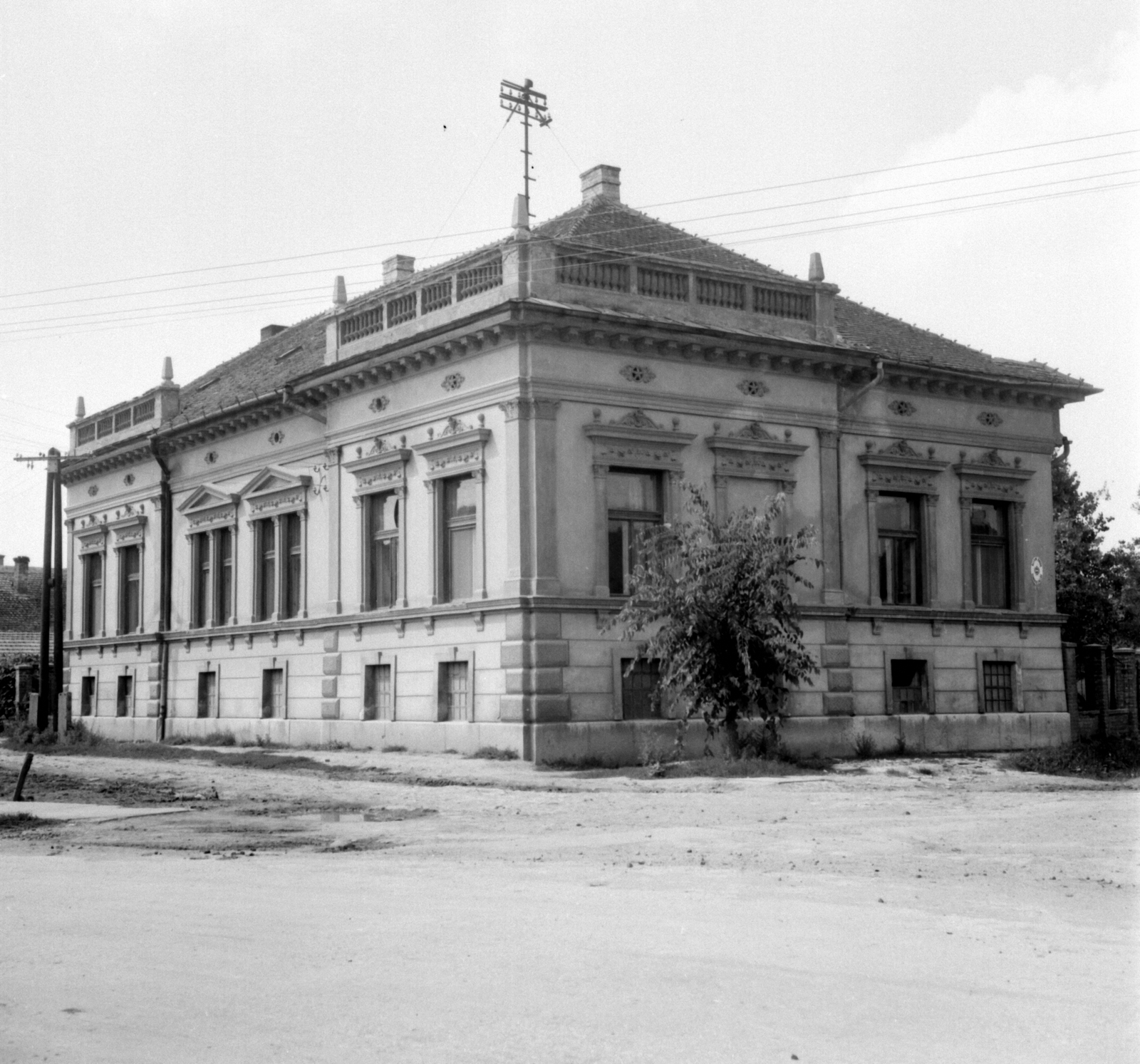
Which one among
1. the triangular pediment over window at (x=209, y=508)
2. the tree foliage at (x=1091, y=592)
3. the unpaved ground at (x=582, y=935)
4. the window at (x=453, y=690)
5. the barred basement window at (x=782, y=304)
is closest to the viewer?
the unpaved ground at (x=582, y=935)

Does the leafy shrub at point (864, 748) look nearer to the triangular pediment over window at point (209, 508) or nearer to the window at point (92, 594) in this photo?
the triangular pediment over window at point (209, 508)

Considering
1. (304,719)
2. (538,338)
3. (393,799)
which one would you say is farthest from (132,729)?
(393,799)

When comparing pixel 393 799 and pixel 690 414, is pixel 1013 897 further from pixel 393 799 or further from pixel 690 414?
pixel 690 414

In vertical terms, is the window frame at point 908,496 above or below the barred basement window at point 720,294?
below

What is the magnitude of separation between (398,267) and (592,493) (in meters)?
12.1

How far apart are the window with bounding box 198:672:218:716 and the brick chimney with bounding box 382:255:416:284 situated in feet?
32.5

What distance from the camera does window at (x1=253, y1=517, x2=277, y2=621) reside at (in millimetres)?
31359

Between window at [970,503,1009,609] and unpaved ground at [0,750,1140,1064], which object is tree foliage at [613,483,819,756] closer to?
unpaved ground at [0,750,1140,1064]

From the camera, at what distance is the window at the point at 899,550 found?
27359 millimetres

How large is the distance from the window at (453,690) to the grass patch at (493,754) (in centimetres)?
115

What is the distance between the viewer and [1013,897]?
9.46 meters

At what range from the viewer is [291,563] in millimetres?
30516

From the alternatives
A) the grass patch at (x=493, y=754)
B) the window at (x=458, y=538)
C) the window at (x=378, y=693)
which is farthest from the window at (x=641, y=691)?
the window at (x=378, y=693)

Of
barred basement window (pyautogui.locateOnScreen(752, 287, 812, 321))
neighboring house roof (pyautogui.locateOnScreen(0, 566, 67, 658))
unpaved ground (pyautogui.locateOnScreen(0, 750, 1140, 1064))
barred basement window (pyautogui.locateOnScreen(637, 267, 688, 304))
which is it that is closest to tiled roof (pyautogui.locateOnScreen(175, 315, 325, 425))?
barred basement window (pyautogui.locateOnScreen(637, 267, 688, 304))
